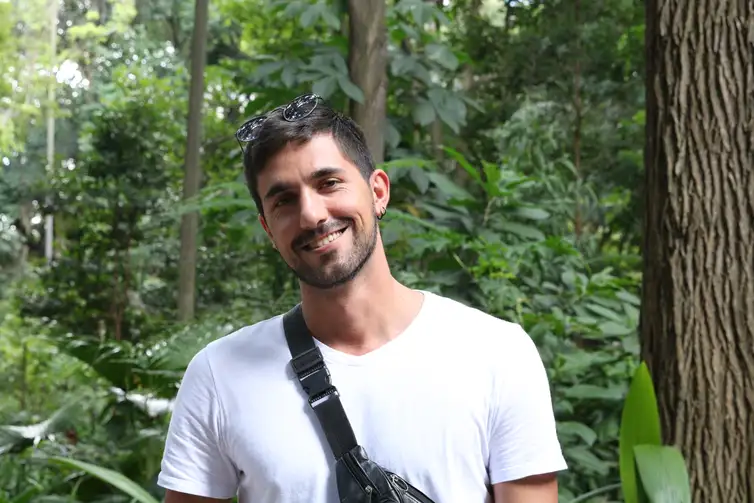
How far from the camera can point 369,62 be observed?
4.11 metres

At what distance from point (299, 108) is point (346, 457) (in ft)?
1.95

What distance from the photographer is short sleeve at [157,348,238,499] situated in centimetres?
145

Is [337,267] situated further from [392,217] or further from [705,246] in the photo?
[392,217]

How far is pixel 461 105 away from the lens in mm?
4465

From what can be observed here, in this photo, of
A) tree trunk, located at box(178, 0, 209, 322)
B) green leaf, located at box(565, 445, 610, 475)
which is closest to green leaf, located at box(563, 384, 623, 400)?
green leaf, located at box(565, 445, 610, 475)

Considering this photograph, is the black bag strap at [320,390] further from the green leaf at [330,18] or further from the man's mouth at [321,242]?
the green leaf at [330,18]

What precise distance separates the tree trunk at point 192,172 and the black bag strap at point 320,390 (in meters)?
6.16

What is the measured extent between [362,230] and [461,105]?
310cm

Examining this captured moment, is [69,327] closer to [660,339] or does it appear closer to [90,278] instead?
[90,278]

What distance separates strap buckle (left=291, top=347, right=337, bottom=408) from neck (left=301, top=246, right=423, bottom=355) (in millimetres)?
64

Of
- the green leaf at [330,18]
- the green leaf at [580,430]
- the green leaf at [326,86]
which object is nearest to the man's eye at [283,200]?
the green leaf at [580,430]

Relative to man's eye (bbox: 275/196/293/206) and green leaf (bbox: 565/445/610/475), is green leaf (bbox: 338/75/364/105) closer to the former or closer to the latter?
green leaf (bbox: 565/445/610/475)

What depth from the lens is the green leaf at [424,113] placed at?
4.39 metres

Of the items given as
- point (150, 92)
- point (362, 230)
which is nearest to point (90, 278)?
point (150, 92)
